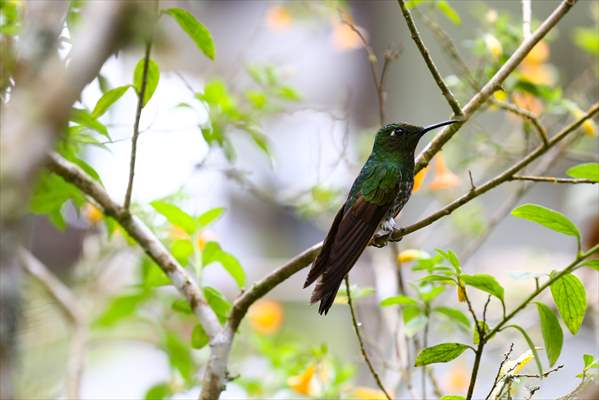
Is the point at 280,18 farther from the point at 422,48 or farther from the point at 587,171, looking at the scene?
the point at 587,171

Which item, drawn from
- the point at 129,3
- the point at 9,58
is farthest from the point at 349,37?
the point at 129,3

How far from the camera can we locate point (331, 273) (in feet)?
4.82

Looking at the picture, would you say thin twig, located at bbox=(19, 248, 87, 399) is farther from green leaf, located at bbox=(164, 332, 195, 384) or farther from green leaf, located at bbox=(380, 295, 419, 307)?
green leaf, located at bbox=(380, 295, 419, 307)

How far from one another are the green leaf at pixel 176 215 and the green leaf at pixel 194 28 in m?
0.36

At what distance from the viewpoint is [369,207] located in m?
1.73

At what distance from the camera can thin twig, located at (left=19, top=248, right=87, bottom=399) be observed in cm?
238

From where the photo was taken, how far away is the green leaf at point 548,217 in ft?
4.20

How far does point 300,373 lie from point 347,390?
15 centimetres

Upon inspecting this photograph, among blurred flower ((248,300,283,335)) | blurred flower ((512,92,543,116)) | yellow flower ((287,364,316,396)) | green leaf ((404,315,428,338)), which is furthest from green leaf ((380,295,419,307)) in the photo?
blurred flower ((248,300,283,335))

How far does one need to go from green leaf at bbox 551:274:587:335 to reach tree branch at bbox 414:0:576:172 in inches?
15.6

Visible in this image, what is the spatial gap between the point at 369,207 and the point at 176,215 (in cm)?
45

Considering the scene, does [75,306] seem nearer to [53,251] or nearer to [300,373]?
[300,373]

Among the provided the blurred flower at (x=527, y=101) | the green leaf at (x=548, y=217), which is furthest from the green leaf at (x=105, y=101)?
the blurred flower at (x=527, y=101)

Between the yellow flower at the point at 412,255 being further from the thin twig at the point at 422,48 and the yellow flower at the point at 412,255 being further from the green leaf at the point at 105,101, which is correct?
the green leaf at the point at 105,101
